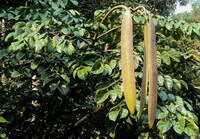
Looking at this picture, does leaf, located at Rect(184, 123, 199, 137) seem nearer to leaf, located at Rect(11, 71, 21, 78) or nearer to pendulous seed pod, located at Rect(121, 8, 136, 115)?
pendulous seed pod, located at Rect(121, 8, 136, 115)

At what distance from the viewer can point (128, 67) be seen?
2.47 feet

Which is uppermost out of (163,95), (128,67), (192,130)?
(128,67)

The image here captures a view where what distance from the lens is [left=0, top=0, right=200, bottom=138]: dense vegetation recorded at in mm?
1525

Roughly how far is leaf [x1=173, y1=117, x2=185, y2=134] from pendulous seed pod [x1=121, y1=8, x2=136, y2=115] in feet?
2.46

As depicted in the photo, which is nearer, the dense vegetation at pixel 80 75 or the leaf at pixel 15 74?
the dense vegetation at pixel 80 75

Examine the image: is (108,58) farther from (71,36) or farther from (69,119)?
(69,119)

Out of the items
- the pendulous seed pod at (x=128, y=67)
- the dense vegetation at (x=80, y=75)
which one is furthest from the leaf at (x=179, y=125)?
the pendulous seed pod at (x=128, y=67)

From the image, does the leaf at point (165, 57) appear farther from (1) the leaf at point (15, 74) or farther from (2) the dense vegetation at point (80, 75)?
(1) the leaf at point (15, 74)

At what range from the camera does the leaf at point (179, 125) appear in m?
1.39

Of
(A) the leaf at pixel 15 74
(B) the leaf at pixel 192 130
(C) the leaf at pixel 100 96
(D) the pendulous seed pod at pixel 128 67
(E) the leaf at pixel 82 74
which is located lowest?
(B) the leaf at pixel 192 130

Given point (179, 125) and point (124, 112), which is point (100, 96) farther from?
point (179, 125)

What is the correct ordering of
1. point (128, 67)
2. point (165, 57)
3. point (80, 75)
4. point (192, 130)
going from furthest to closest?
point (165, 57) → point (80, 75) → point (192, 130) → point (128, 67)

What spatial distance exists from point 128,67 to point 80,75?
0.77 m

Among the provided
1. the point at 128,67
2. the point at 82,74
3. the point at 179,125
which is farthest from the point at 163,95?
the point at 128,67
